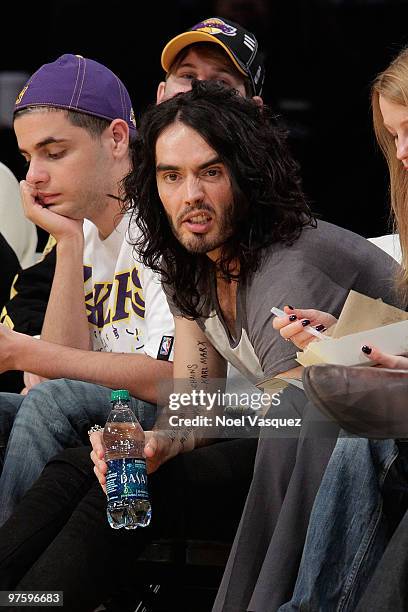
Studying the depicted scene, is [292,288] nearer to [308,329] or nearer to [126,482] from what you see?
[308,329]

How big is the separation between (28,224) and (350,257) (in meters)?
1.56

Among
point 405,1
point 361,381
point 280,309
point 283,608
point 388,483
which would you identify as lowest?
point 283,608

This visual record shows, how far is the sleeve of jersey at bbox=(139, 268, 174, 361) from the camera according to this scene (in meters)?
2.81

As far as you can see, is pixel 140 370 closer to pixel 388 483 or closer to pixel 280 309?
pixel 280 309

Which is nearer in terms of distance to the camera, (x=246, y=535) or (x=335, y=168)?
(x=246, y=535)

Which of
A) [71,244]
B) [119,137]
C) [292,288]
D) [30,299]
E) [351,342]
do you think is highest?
[119,137]

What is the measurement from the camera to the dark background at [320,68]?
3.85 m

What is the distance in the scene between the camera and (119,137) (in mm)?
3244

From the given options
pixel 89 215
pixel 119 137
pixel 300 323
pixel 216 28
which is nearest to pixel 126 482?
pixel 300 323

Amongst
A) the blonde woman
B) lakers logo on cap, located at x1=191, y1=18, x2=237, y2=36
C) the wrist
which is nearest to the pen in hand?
the blonde woman

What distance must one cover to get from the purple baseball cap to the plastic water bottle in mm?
1115

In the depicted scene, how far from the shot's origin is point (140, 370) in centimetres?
276

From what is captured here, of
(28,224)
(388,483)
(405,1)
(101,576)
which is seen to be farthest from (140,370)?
(405,1)

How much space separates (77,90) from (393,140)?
99cm
